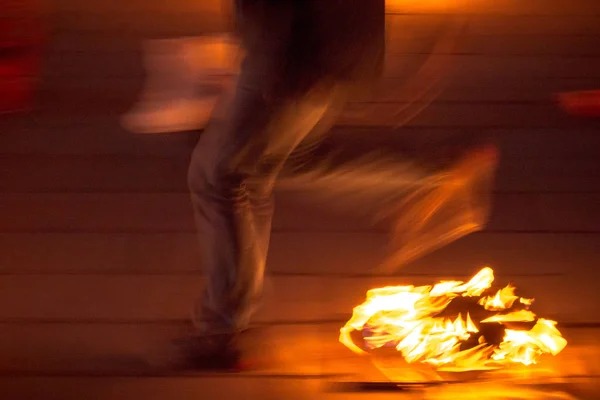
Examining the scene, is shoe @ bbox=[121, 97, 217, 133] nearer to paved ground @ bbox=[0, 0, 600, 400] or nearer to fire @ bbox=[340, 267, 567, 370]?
paved ground @ bbox=[0, 0, 600, 400]

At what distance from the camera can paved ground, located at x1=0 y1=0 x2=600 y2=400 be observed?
10.5ft

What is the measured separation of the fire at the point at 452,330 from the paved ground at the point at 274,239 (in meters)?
0.09

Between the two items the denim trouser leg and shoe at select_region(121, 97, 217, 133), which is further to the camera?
shoe at select_region(121, 97, 217, 133)

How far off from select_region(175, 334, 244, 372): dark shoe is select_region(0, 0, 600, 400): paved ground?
0.28ft

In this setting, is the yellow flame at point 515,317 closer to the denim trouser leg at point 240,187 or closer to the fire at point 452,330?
the fire at point 452,330

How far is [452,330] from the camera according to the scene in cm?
328

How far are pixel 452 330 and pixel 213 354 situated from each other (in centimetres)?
87

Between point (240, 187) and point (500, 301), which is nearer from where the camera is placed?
point (240, 187)

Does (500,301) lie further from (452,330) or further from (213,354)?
(213,354)

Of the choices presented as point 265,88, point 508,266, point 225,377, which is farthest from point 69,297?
point 508,266

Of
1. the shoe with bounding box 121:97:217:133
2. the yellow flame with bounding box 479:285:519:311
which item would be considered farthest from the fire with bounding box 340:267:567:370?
the shoe with bounding box 121:97:217:133

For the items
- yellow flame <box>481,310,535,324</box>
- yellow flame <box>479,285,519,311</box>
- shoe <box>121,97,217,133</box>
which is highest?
shoe <box>121,97,217,133</box>

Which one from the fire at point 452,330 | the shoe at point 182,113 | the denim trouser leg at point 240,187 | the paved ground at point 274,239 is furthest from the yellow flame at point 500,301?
the shoe at point 182,113

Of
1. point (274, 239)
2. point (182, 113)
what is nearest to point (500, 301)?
point (274, 239)
